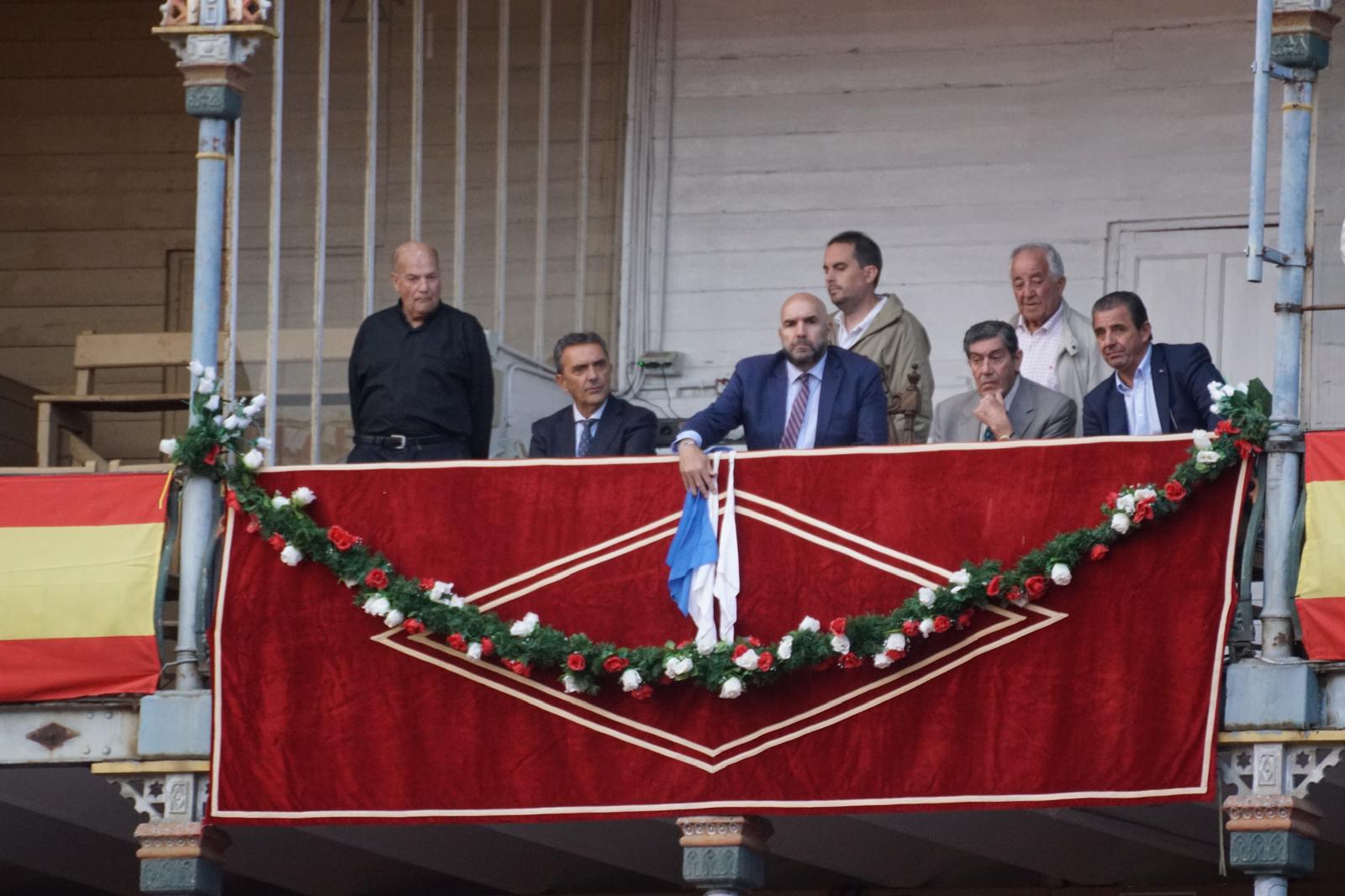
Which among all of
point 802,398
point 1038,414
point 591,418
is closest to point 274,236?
point 591,418

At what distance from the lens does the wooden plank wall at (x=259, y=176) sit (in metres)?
13.5

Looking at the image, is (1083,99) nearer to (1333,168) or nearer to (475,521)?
(1333,168)

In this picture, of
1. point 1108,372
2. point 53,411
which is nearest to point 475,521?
point 1108,372

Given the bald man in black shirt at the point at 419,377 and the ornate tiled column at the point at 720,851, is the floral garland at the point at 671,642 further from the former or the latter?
the bald man in black shirt at the point at 419,377

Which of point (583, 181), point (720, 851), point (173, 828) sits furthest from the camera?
point (583, 181)

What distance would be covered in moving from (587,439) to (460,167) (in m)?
3.03

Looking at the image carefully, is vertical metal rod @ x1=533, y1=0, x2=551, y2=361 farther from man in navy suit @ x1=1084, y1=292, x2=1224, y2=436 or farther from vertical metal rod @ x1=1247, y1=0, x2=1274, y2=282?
vertical metal rod @ x1=1247, y1=0, x2=1274, y2=282

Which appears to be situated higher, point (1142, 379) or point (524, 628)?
point (1142, 379)

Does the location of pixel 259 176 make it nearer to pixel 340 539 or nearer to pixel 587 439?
pixel 587 439

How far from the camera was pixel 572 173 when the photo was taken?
15680 millimetres

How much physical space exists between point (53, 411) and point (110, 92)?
293 centimetres

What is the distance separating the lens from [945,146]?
15445mm

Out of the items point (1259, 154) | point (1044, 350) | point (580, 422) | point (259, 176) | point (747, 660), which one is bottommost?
point (747, 660)

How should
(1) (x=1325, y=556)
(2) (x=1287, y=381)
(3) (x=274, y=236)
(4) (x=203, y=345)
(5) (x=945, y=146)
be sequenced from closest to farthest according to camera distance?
(1) (x=1325, y=556) → (2) (x=1287, y=381) → (4) (x=203, y=345) → (3) (x=274, y=236) → (5) (x=945, y=146)
